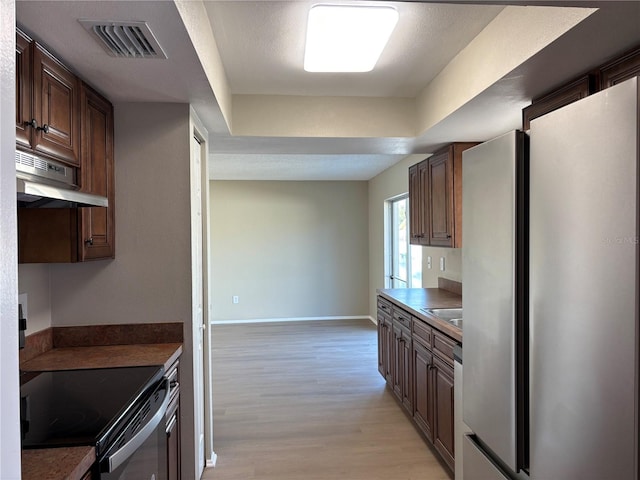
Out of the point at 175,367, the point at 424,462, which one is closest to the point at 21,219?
the point at 175,367

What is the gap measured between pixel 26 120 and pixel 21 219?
0.55m

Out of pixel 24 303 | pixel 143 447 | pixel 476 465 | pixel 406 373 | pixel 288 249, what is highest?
pixel 288 249

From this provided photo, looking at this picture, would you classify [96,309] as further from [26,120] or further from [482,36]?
[482,36]

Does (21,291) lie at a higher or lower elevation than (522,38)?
lower

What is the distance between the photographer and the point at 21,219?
174 cm

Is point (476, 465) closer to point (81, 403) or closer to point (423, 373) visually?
Result: point (423, 373)

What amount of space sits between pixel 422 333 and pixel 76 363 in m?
2.06

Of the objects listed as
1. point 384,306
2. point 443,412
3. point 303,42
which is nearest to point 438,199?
point 384,306

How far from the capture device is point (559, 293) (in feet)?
3.84

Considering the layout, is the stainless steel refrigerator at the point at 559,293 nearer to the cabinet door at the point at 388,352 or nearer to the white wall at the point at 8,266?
the white wall at the point at 8,266

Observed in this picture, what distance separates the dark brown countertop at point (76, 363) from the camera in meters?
1.05

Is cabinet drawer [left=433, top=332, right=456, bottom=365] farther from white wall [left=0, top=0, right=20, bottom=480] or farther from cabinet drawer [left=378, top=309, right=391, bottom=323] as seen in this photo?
white wall [left=0, top=0, right=20, bottom=480]

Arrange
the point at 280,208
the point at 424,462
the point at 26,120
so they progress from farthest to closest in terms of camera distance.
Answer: the point at 280,208, the point at 424,462, the point at 26,120

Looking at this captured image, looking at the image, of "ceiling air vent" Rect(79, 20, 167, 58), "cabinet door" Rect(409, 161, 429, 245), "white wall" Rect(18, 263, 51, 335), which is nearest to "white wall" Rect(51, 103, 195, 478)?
"white wall" Rect(18, 263, 51, 335)
